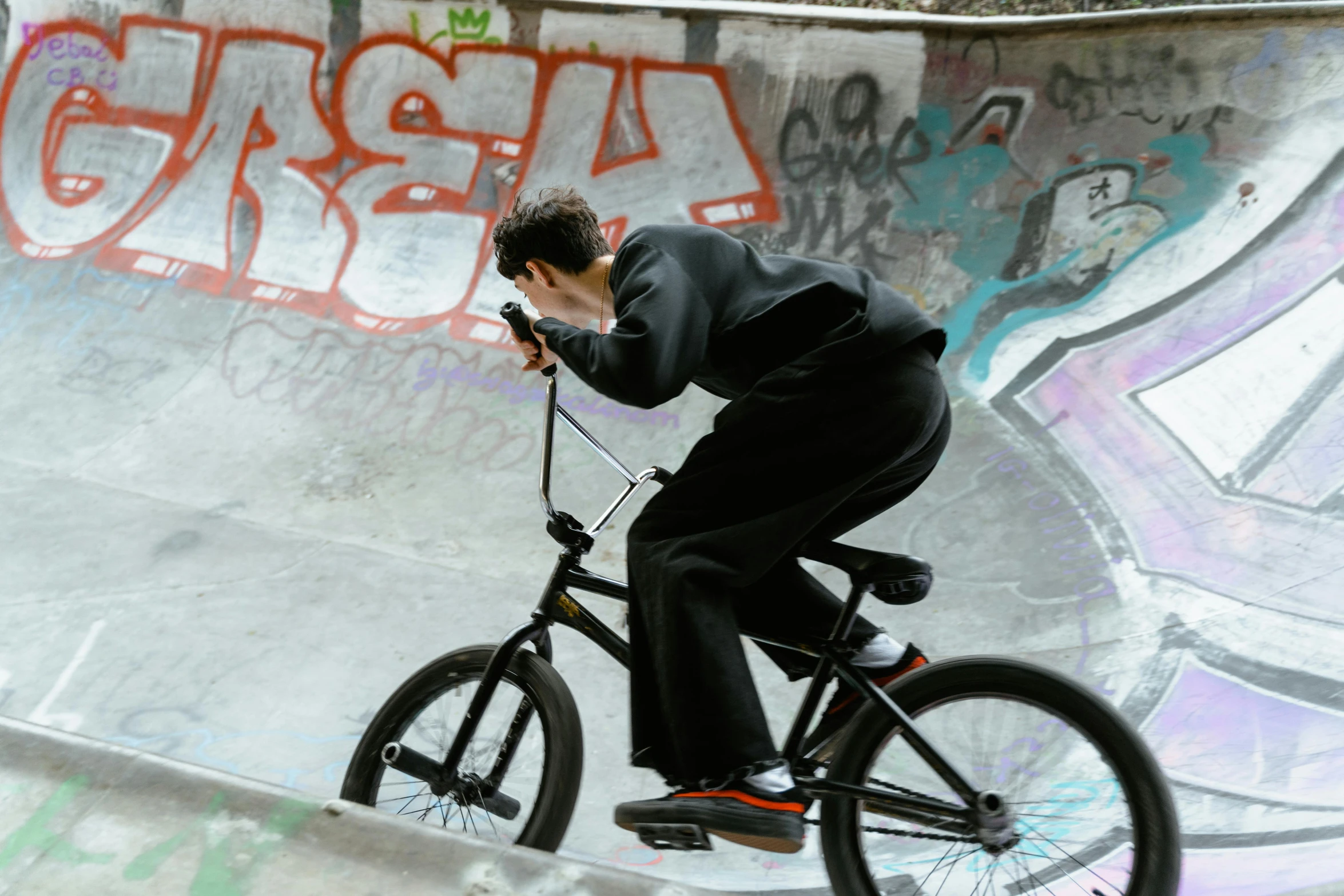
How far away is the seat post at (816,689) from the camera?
226cm

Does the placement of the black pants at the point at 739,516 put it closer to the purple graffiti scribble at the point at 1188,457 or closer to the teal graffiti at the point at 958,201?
the purple graffiti scribble at the point at 1188,457

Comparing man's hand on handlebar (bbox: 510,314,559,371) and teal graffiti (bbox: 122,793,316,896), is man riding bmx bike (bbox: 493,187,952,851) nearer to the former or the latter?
man's hand on handlebar (bbox: 510,314,559,371)

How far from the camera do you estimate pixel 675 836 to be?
85.7 inches

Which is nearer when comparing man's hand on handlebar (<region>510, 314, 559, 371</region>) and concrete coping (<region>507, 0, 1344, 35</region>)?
man's hand on handlebar (<region>510, 314, 559, 371</region>)

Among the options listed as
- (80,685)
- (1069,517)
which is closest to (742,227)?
(1069,517)

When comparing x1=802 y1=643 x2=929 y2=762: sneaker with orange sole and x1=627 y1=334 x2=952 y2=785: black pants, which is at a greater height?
x1=627 y1=334 x2=952 y2=785: black pants

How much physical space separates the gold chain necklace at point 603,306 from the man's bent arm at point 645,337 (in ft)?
0.50

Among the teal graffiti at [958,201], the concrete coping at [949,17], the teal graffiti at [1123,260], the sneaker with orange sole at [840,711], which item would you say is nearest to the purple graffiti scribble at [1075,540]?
the teal graffiti at [1123,260]

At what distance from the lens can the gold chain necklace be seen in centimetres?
238

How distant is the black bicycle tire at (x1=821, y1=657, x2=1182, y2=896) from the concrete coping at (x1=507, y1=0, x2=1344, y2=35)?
5448mm

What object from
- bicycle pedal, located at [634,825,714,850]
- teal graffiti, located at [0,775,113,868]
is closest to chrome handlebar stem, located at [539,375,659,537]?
bicycle pedal, located at [634,825,714,850]

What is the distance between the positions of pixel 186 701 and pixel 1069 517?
3979mm

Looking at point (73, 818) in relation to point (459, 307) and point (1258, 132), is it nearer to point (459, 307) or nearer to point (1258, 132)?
point (459, 307)

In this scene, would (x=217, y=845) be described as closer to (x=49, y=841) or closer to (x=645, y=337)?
(x=49, y=841)
